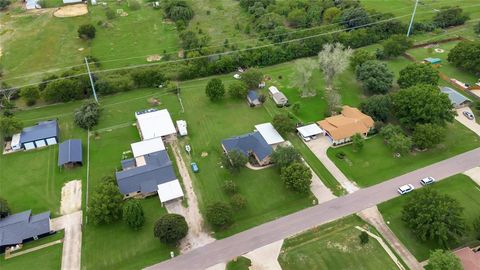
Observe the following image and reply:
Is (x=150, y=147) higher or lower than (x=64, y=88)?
lower

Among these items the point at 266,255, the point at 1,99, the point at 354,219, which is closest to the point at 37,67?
the point at 1,99

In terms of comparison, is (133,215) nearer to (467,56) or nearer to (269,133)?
(269,133)

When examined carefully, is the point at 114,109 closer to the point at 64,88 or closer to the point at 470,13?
the point at 64,88

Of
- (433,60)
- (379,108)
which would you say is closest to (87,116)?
(379,108)

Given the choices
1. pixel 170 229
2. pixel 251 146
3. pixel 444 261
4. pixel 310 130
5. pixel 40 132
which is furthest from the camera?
pixel 310 130

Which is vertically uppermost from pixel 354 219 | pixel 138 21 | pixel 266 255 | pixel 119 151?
pixel 138 21

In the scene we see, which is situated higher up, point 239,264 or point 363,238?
point 363,238

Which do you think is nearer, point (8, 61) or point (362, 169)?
point (362, 169)
